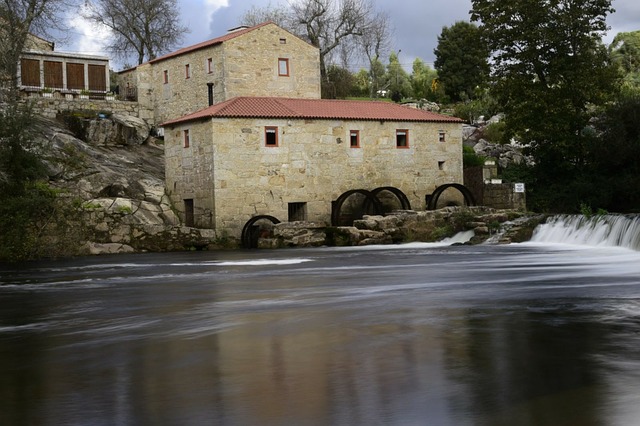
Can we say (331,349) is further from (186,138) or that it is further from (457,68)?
(457,68)

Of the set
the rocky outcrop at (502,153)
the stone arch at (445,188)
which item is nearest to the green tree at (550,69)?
the stone arch at (445,188)

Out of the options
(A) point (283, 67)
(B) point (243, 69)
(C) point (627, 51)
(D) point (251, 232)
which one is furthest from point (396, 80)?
(D) point (251, 232)

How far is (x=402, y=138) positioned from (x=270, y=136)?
22.4 feet

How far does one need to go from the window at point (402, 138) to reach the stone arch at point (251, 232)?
7572 mm

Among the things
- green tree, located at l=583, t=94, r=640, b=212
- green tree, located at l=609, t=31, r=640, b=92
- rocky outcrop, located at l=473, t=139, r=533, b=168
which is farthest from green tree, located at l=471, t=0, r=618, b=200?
green tree, located at l=609, t=31, r=640, b=92

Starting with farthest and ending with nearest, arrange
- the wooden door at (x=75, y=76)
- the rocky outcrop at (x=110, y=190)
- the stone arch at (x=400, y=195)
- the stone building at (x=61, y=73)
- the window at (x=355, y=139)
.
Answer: the wooden door at (x=75, y=76) → the stone building at (x=61, y=73) → the window at (x=355, y=139) → the stone arch at (x=400, y=195) → the rocky outcrop at (x=110, y=190)

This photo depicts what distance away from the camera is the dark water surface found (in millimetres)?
7516

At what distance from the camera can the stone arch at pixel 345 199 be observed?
120 ft

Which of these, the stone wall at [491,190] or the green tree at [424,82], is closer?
the stone wall at [491,190]

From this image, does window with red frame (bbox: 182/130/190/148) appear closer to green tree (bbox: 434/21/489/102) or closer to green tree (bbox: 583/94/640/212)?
green tree (bbox: 583/94/640/212)

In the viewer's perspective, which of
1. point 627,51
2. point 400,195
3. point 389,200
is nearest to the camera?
point 400,195

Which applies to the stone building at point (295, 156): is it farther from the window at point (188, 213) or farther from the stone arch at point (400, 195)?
the stone arch at point (400, 195)

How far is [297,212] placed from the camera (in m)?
37.2

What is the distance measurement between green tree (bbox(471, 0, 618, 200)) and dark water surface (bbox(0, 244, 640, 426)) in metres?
16.8
